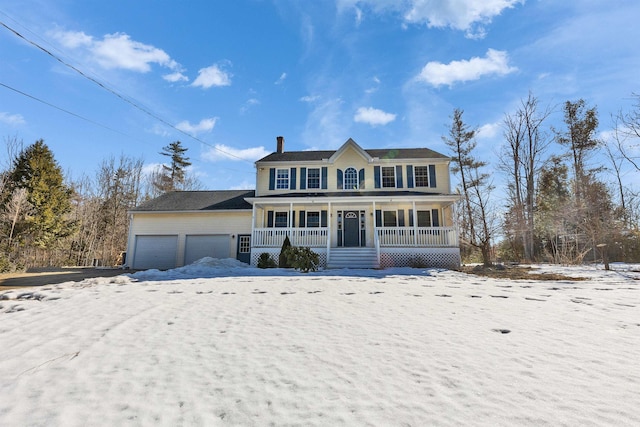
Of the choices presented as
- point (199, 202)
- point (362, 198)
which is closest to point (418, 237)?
point (362, 198)

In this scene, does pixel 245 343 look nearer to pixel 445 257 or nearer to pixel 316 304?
pixel 316 304

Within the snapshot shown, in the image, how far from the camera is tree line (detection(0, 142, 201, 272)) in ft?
58.9

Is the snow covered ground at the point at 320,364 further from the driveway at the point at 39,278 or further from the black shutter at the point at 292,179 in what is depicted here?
the black shutter at the point at 292,179

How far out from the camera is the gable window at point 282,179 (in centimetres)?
1848

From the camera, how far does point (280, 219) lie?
59.5 feet

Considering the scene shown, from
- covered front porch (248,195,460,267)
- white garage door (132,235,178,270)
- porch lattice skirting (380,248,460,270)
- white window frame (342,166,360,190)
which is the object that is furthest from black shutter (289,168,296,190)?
white garage door (132,235,178,270)

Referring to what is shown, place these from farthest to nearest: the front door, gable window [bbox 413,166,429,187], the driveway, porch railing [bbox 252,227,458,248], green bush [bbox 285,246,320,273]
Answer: gable window [bbox 413,166,429,187] < the front door < porch railing [bbox 252,227,458,248] < green bush [bbox 285,246,320,273] < the driveway

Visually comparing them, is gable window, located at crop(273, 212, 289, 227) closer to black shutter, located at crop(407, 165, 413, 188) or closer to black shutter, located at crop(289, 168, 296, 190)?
black shutter, located at crop(289, 168, 296, 190)

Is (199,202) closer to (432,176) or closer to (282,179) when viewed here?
(282,179)

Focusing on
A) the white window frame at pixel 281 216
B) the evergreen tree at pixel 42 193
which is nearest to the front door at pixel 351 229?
the white window frame at pixel 281 216

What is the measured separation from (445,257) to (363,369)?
43.9 feet

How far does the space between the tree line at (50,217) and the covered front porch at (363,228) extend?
9971 mm

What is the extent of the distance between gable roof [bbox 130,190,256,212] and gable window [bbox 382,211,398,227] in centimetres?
833

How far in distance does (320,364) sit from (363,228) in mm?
14569
